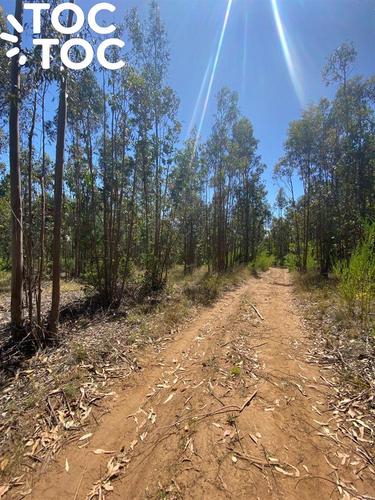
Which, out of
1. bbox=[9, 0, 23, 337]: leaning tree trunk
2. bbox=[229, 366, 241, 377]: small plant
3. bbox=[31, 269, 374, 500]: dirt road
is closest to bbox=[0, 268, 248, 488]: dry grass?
bbox=[31, 269, 374, 500]: dirt road

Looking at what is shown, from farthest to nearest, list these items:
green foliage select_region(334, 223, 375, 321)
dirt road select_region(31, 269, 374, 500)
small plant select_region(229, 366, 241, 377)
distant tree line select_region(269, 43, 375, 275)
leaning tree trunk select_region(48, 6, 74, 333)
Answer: distant tree line select_region(269, 43, 375, 275) < green foliage select_region(334, 223, 375, 321) < leaning tree trunk select_region(48, 6, 74, 333) < small plant select_region(229, 366, 241, 377) < dirt road select_region(31, 269, 374, 500)

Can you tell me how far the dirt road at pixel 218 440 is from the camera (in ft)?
6.77

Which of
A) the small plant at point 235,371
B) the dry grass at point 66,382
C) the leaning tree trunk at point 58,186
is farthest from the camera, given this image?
the leaning tree trunk at point 58,186

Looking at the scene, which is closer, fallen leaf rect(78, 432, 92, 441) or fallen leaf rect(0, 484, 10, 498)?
fallen leaf rect(0, 484, 10, 498)

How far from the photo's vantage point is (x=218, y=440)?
2.43 meters

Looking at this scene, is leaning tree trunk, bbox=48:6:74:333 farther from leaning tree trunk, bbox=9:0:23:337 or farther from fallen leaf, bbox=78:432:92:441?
fallen leaf, bbox=78:432:92:441

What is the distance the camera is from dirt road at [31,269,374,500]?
2064 mm

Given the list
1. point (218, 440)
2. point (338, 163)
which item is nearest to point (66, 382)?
point (218, 440)

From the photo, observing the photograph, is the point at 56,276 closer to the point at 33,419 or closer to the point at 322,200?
the point at 33,419

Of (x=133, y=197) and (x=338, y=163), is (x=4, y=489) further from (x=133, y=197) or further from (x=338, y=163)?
(x=338, y=163)

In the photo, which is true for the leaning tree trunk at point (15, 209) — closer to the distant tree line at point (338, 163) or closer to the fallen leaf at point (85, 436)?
the fallen leaf at point (85, 436)

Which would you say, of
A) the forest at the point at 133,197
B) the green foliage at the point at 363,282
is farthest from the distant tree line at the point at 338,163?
the green foliage at the point at 363,282

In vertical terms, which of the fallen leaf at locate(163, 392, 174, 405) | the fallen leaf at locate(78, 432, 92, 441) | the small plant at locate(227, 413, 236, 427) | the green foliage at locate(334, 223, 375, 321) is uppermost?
the green foliage at locate(334, 223, 375, 321)

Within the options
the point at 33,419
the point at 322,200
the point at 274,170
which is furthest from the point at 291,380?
the point at 274,170
